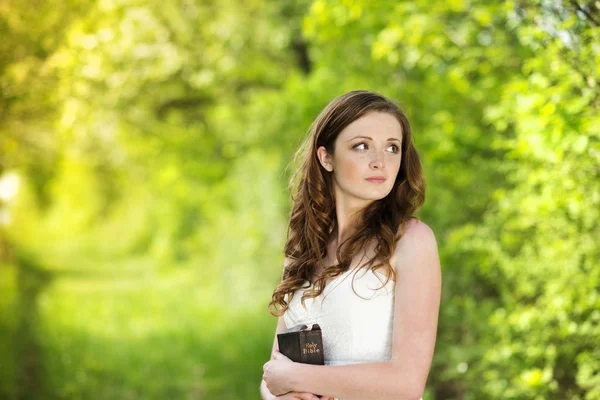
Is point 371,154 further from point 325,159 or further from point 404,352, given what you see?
point 404,352

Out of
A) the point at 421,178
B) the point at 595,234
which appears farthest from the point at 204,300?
the point at 421,178

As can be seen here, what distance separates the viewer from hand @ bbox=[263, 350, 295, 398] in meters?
2.24

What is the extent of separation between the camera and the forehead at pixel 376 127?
2.34 meters

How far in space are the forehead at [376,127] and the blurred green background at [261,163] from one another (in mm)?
737

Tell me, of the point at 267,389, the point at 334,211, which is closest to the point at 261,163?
the point at 334,211

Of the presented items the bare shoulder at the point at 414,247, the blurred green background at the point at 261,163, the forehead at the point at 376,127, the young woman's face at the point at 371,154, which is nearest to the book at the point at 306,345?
the bare shoulder at the point at 414,247

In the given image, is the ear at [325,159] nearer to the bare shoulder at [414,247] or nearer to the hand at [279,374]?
the bare shoulder at [414,247]

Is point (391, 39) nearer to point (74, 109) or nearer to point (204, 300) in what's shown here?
point (74, 109)

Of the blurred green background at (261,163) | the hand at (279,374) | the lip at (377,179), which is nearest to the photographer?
the hand at (279,374)

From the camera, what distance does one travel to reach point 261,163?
39.0ft

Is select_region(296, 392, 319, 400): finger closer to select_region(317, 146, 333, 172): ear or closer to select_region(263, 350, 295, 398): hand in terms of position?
select_region(263, 350, 295, 398): hand

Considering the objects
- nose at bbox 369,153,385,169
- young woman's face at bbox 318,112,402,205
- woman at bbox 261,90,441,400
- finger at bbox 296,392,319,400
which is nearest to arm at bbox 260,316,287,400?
woman at bbox 261,90,441,400

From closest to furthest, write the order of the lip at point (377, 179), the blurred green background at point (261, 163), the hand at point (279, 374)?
the hand at point (279, 374) → the lip at point (377, 179) → the blurred green background at point (261, 163)

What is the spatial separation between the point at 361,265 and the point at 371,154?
1.10 feet
